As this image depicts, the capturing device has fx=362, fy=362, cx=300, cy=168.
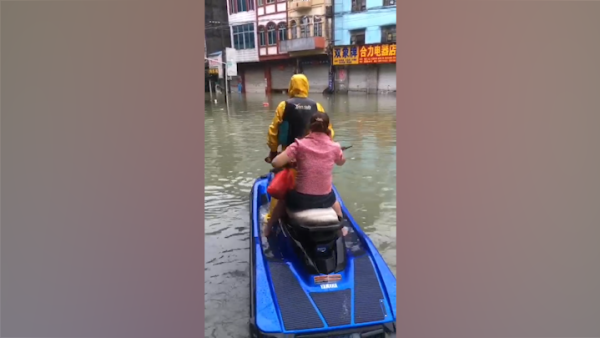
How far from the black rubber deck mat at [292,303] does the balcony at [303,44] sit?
1687cm

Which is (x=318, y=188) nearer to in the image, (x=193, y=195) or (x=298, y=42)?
(x=193, y=195)

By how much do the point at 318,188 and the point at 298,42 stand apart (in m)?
17.2

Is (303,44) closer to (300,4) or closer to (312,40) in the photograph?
(312,40)

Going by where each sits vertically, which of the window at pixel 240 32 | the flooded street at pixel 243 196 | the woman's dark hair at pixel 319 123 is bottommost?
the flooded street at pixel 243 196

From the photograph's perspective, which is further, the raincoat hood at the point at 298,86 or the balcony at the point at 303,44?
the balcony at the point at 303,44

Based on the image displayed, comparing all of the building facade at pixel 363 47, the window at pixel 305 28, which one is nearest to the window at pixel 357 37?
the building facade at pixel 363 47

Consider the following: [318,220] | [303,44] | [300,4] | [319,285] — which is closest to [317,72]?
[303,44]

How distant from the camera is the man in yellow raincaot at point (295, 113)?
2.76 metres

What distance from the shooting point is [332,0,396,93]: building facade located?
52.2 feet

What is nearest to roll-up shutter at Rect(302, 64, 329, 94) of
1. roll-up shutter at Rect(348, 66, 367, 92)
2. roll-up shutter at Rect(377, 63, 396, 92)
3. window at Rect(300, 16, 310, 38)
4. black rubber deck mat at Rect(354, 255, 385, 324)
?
roll-up shutter at Rect(348, 66, 367, 92)

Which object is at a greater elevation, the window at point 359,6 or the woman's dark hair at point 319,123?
the window at point 359,6

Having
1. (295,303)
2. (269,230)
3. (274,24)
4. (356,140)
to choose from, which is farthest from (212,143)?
(274,24)

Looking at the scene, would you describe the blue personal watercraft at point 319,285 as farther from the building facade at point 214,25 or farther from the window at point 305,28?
the window at point 305,28

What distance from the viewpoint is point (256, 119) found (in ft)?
33.6
